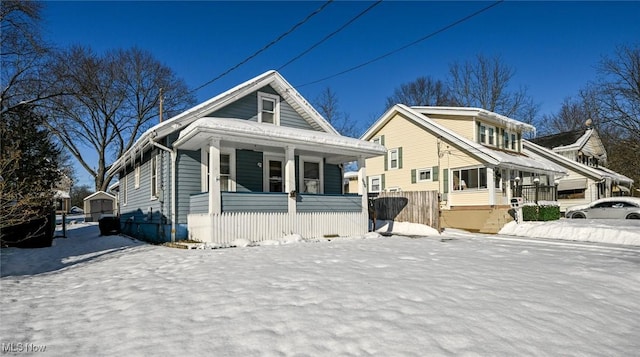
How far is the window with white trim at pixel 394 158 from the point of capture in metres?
22.2

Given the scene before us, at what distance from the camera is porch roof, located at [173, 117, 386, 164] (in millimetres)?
9719

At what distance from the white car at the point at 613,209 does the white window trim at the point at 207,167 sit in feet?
67.6

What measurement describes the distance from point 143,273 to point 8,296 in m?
1.81

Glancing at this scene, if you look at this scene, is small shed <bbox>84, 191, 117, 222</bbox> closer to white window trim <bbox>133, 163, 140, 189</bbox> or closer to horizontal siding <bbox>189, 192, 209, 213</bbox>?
white window trim <bbox>133, 163, 140, 189</bbox>

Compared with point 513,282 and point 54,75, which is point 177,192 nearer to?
point 513,282

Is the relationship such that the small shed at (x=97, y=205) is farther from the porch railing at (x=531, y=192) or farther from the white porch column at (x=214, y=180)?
the porch railing at (x=531, y=192)

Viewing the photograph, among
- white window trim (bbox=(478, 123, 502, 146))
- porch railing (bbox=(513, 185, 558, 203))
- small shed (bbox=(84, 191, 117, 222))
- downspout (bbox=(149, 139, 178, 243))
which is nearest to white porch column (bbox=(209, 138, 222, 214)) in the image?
downspout (bbox=(149, 139, 178, 243))

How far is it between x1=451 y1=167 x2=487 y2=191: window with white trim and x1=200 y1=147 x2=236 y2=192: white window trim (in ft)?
41.6

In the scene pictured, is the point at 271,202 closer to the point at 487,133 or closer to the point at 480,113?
the point at 480,113

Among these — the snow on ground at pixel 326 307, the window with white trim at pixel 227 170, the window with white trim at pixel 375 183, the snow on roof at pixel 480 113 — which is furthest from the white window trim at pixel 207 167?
the snow on roof at pixel 480 113

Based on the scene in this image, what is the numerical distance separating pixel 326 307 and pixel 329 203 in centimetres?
830

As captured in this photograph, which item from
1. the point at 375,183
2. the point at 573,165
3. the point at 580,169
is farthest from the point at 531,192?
the point at 573,165

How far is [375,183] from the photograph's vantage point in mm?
23562

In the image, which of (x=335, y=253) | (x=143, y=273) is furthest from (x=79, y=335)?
(x=335, y=253)
